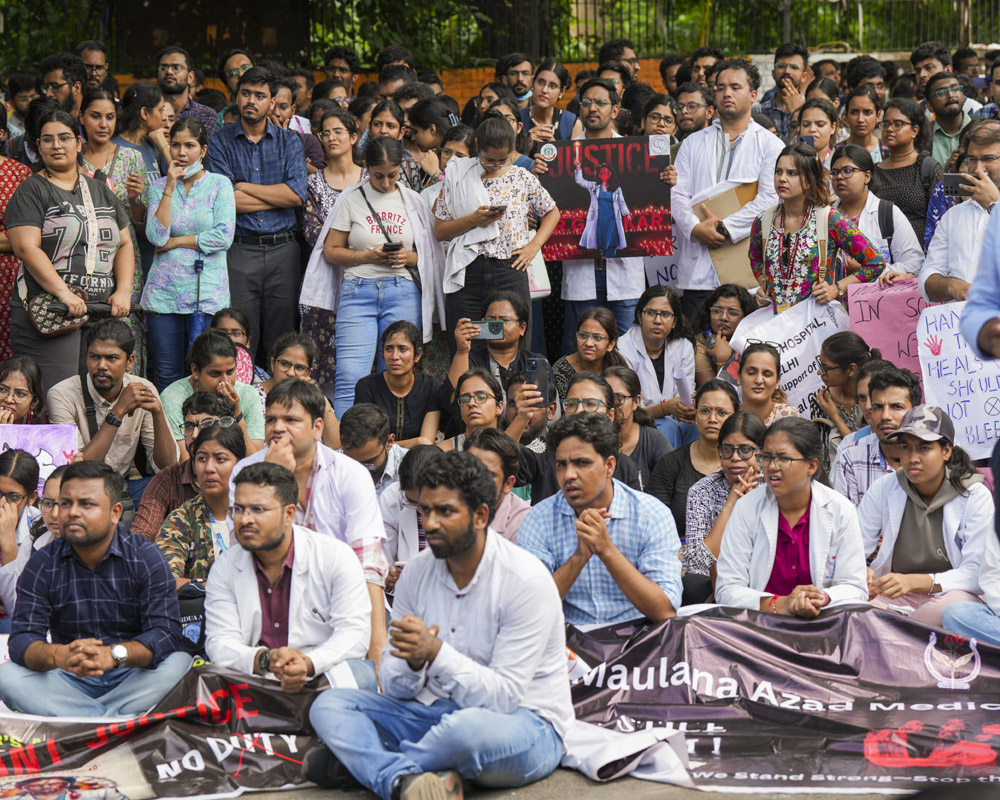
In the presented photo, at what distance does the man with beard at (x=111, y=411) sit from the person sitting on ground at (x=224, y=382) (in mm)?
167

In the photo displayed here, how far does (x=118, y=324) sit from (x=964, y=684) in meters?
Answer: 5.24

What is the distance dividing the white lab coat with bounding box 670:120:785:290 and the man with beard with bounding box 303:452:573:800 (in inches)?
195

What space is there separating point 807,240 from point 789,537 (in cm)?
294

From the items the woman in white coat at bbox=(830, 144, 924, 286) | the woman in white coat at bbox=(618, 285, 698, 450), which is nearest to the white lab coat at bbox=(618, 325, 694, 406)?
the woman in white coat at bbox=(618, 285, 698, 450)

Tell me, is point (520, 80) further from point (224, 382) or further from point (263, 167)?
point (224, 382)

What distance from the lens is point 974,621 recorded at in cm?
636

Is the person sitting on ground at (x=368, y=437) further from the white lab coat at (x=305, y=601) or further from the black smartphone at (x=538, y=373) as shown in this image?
the white lab coat at (x=305, y=601)

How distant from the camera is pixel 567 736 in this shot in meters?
5.59

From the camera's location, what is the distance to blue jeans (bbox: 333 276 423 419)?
9453mm

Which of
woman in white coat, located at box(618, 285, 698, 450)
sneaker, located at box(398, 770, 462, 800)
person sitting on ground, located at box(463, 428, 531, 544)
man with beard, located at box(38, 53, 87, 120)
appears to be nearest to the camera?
sneaker, located at box(398, 770, 462, 800)

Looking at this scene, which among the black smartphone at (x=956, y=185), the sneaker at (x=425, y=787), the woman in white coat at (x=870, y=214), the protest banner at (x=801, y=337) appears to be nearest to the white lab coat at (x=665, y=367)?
the protest banner at (x=801, y=337)

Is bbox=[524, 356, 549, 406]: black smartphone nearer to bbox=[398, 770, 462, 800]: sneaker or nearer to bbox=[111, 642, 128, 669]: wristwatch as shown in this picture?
bbox=[111, 642, 128, 669]: wristwatch

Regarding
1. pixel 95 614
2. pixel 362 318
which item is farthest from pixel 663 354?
pixel 95 614

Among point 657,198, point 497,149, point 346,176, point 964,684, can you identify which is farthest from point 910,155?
point 964,684
